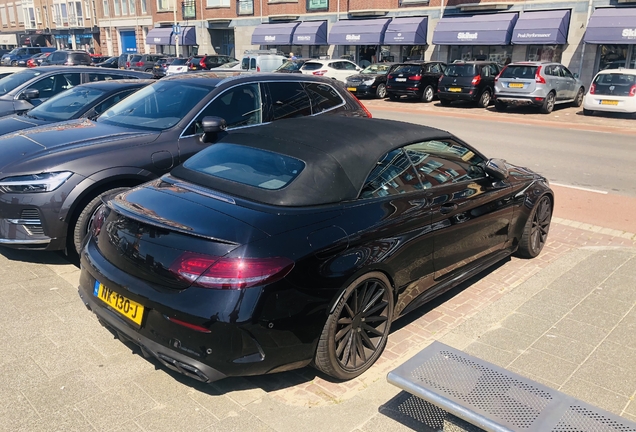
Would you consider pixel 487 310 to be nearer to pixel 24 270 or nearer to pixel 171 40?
pixel 24 270

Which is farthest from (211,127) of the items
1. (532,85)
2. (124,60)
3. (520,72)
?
(124,60)

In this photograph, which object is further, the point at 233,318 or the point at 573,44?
the point at 573,44

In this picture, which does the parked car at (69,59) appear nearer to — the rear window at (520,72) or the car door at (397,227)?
the rear window at (520,72)

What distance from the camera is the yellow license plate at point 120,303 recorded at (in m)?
3.19

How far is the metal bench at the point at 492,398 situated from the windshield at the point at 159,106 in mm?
3750

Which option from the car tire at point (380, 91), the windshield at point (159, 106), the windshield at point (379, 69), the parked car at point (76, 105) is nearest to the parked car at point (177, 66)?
the windshield at point (379, 69)

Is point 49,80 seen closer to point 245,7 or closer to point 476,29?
point 476,29

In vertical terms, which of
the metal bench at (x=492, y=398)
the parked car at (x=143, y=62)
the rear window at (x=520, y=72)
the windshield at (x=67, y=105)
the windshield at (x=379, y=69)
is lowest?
the parked car at (x=143, y=62)

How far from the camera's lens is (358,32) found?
33188mm

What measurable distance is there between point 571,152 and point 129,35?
53.2 metres

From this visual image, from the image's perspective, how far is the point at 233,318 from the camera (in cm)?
292

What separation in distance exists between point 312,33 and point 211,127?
32476mm

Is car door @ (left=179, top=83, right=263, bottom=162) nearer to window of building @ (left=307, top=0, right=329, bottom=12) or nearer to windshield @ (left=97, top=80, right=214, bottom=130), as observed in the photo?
windshield @ (left=97, top=80, right=214, bottom=130)

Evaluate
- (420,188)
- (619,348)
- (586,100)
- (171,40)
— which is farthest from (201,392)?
(171,40)
